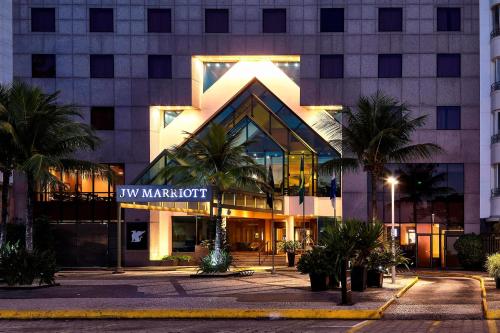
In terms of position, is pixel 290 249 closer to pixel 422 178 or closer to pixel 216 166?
pixel 422 178

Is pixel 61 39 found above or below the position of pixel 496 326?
above

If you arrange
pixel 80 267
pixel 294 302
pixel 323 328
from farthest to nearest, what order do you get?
pixel 80 267
pixel 294 302
pixel 323 328

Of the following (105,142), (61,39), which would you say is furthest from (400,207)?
(61,39)

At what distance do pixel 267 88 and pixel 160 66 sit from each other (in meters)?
7.37

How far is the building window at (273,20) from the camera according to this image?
60.5 metres

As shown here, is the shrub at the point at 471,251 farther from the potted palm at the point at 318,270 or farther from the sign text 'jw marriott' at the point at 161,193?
the potted palm at the point at 318,270

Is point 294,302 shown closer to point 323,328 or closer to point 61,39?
point 323,328

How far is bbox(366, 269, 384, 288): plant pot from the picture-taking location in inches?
1358

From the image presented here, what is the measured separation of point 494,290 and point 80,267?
33293 mm

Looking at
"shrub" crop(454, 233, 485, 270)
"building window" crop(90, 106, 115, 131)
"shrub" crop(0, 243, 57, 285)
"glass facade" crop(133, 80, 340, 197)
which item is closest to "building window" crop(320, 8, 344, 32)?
"glass facade" crop(133, 80, 340, 197)

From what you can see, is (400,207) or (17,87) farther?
(400,207)

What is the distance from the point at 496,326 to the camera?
21188 millimetres

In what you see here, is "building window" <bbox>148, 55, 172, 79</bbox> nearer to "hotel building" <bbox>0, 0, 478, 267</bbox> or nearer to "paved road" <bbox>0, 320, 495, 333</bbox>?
"hotel building" <bbox>0, 0, 478, 267</bbox>

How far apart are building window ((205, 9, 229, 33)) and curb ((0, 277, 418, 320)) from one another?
3823cm
